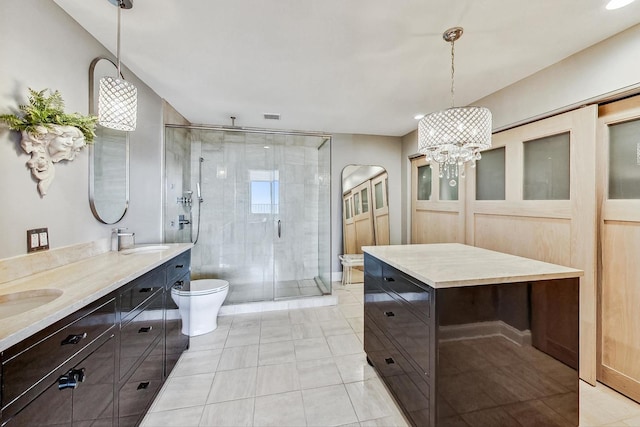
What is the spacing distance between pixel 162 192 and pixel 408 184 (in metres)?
3.51

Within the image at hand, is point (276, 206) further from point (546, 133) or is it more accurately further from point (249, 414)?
point (546, 133)

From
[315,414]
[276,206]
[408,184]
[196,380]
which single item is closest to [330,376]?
[315,414]

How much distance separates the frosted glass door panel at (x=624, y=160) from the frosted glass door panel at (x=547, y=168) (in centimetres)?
25

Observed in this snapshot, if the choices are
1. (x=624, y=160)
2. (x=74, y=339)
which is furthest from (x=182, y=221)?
(x=624, y=160)

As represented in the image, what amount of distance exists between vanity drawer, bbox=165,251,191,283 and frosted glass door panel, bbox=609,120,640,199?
3.22 meters

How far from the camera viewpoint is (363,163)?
4.34m

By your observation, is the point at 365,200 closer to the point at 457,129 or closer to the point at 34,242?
the point at 457,129

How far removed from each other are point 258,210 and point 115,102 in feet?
7.41

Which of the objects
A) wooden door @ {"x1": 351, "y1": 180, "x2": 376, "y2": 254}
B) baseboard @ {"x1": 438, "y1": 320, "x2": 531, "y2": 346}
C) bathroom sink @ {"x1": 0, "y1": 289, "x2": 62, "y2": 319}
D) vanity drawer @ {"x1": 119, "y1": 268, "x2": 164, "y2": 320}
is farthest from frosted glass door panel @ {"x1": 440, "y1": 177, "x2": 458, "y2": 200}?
bathroom sink @ {"x1": 0, "y1": 289, "x2": 62, "y2": 319}

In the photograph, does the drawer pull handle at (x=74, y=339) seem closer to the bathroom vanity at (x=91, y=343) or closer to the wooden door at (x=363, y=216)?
the bathroom vanity at (x=91, y=343)

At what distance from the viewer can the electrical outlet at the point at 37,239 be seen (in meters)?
1.35

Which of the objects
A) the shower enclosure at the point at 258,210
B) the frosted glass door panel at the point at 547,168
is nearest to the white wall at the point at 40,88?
the shower enclosure at the point at 258,210

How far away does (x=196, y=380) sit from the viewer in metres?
1.91

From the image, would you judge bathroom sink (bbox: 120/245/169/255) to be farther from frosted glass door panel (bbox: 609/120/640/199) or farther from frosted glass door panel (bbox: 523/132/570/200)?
frosted glass door panel (bbox: 609/120/640/199)
